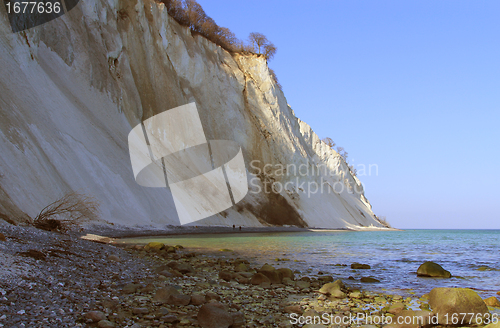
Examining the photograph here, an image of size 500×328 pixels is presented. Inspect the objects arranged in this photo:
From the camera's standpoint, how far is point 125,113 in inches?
1082

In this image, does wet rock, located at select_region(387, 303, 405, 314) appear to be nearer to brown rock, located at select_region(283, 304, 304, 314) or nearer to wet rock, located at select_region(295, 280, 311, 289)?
brown rock, located at select_region(283, 304, 304, 314)

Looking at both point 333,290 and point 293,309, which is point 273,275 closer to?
point 333,290

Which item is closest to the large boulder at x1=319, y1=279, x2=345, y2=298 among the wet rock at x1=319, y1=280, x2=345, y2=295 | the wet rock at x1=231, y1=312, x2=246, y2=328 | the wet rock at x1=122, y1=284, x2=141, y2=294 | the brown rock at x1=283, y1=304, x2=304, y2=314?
the wet rock at x1=319, y1=280, x2=345, y2=295

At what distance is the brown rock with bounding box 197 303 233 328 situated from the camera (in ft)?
13.4

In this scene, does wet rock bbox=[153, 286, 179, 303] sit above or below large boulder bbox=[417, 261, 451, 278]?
above

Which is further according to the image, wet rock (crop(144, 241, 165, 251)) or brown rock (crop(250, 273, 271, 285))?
wet rock (crop(144, 241, 165, 251))

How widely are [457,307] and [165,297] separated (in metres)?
3.94

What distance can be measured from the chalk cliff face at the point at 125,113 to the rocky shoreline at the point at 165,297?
6.47m

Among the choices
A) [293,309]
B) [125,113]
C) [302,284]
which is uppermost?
[125,113]

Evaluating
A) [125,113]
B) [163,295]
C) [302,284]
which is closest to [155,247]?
[302,284]

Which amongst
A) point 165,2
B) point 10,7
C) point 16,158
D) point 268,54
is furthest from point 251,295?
point 268,54

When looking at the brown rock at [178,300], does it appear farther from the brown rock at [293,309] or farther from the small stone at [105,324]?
the brown rock at [293,309]

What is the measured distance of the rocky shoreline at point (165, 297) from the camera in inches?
156

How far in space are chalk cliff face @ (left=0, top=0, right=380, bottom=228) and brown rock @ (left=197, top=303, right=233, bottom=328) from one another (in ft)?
30.6
